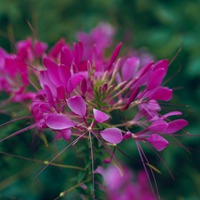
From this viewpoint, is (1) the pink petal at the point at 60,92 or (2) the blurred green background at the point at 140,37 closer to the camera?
(1) the pink petal at the point at 60,92

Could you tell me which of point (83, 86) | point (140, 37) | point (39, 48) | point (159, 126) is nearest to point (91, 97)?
point (83, 86)

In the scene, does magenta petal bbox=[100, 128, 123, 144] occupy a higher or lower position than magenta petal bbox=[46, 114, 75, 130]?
lower

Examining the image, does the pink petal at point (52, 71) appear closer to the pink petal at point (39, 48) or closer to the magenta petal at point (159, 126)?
the magenta petal at point (159, 126)

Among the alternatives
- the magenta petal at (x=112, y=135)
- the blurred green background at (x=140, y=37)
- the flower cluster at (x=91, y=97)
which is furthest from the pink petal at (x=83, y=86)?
the blurred green background at (x=140, y=37)

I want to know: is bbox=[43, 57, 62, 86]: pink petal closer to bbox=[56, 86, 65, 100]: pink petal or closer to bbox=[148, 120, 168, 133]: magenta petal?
bbox=[56, 86, 65, 100]: pink petal

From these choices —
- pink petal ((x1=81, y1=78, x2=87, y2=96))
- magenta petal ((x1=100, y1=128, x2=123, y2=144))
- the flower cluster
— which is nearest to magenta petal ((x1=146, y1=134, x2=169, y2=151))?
the flower cluster

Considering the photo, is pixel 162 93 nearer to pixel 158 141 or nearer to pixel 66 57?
pixel 158 141
